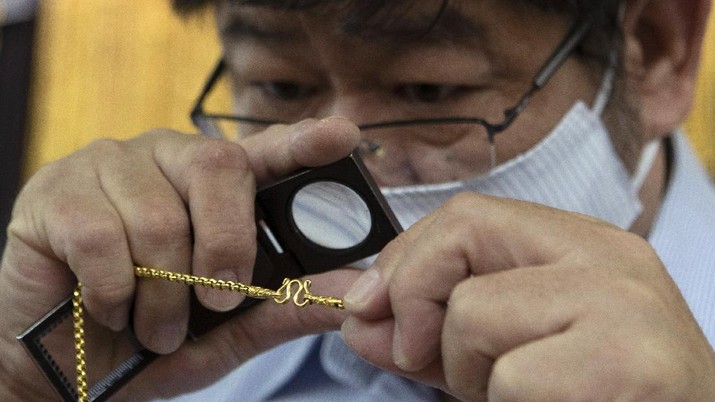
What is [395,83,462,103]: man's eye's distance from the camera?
128cm

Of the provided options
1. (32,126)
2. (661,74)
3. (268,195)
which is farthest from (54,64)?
(268,195)

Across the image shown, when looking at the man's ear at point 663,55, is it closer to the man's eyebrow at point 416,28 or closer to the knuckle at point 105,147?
the man's eyebrow at point 416,28

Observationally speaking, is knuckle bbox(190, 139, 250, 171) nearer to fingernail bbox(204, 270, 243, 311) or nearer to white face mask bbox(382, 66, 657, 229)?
fingernail bbox(204, 270, 243, 311)

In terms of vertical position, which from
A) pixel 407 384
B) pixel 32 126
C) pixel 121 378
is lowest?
pixel 32 126

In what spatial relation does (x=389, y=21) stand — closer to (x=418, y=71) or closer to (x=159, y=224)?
(x=418, y=71)

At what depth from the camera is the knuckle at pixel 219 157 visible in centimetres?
100

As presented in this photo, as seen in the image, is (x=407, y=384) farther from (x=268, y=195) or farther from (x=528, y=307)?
(x=528, y=307)

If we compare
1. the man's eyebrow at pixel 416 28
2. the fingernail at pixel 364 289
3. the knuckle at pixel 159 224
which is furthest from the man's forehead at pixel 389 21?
the fingernail at pixel 364 289

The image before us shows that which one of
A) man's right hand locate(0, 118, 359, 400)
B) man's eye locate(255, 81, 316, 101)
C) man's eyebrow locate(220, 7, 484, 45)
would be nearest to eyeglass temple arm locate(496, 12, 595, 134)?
man's eyebrow locate(220, 7, 484, 45)

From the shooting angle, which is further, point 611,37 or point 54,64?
point 54,64

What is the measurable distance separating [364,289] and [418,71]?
50 centimetres

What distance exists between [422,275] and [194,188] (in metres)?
0.31

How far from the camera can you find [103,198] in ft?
3.43

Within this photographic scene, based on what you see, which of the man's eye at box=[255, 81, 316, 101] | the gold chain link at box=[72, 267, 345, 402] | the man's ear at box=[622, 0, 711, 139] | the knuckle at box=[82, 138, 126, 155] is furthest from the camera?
the man's ear at box=[622, 0, 711, 139]
